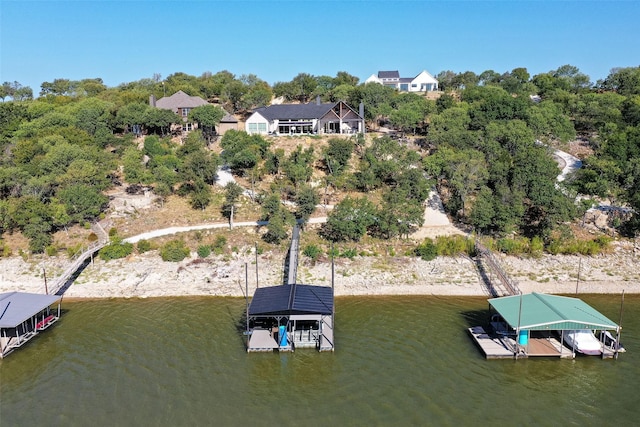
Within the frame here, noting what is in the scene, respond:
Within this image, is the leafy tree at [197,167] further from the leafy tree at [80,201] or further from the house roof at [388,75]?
the house roof at [388,75]

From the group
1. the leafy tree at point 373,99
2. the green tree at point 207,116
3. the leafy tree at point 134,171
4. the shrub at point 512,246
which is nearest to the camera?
the shrub at point 512,246

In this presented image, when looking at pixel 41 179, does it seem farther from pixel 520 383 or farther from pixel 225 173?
pixel 520 383

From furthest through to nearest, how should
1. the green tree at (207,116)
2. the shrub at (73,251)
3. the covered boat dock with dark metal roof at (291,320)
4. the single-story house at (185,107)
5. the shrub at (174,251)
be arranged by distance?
the single-story house at (185,107) < the green tree at (207,116) < the shrub at (73,251) < the shrub at (174,251) < the covered boat dock with dark metal roof at (291,320)

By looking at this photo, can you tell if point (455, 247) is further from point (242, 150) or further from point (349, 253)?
point (242, 150)

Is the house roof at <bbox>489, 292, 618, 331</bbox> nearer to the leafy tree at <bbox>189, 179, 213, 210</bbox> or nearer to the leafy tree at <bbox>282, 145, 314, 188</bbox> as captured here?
the leafy tree at <bbox>282, 145, 314, 188</bbox>

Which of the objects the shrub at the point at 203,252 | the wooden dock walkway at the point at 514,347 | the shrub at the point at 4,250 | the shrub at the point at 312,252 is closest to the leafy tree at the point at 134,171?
the shrub at the point at 4,250

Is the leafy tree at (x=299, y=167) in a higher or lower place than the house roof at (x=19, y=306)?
higher

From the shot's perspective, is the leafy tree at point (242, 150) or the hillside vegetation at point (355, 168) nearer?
the hillside vegetation at point (355, 168)

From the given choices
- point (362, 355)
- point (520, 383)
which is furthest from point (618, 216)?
point (362, 355)
